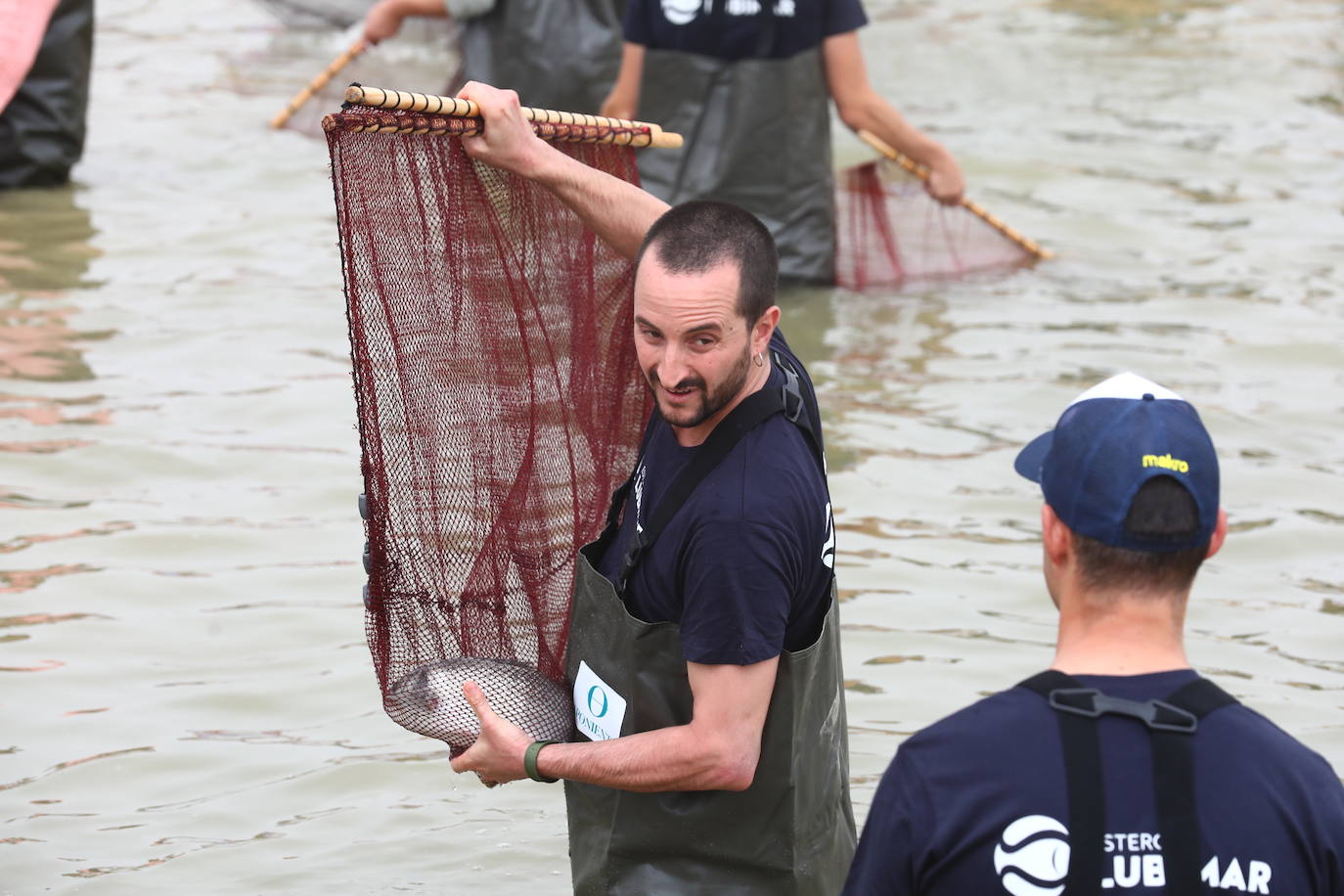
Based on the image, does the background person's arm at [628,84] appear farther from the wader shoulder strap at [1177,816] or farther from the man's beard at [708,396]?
the wader shoulder strap at [1177,816]

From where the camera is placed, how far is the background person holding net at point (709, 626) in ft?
9.42

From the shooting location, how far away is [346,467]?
7004 mm

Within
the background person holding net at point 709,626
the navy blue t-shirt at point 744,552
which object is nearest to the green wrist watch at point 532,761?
the background person holding net at point 709,626

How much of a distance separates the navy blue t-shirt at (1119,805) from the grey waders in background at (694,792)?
817 mm

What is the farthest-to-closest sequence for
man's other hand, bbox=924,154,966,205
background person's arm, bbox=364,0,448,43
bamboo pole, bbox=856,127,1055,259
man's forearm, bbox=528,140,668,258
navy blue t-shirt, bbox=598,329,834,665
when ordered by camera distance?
background person's arm, bbox=364,0,448,43, man's other hand, bbox=924,154,966,205, bamboo pole, bbox=856,127,1055,259, man's forearm, bbox=528,140,668,258, navy blue t-shirt, bbox=598,329,834,665

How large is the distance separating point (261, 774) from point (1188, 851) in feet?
11.1

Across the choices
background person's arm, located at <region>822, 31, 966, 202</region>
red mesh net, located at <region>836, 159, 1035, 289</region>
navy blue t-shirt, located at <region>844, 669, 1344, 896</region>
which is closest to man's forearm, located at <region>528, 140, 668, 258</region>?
navy blue t-shirt, located at <region>844, 669, 1344, 896</region>

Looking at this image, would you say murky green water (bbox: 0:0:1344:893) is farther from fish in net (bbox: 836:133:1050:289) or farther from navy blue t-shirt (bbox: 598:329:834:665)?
navy blue t-shirt (bbox: 598:329:834:665)

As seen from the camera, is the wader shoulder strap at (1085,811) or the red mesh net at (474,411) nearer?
the wader shoulder strap at (1085,811)

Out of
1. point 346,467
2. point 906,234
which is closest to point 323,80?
point 906,234

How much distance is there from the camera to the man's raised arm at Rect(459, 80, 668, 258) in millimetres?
3371

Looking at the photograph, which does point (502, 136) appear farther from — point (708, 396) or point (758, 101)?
point (758, 101)

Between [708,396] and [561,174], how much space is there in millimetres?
745

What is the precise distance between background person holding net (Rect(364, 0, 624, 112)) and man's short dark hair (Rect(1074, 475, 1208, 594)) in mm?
7247
